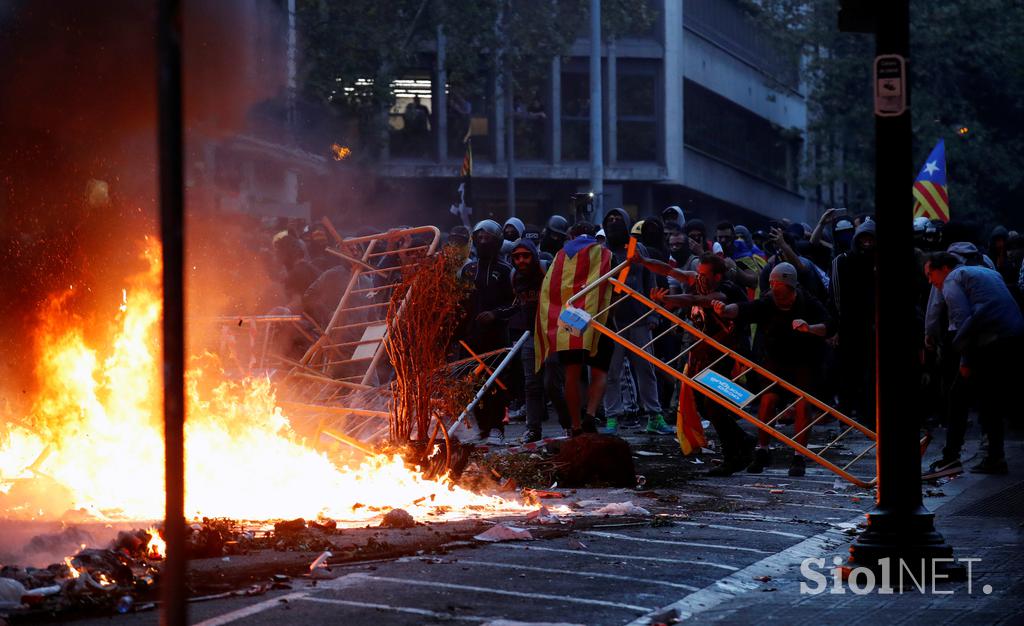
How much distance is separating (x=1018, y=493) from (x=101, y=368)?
6.01 metres

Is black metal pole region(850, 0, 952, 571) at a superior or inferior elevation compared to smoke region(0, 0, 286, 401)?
inferior

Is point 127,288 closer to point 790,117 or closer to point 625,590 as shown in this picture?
point 625,590

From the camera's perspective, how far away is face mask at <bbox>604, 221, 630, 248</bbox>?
15.1 metres

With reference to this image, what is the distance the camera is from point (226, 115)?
12953 millimetres

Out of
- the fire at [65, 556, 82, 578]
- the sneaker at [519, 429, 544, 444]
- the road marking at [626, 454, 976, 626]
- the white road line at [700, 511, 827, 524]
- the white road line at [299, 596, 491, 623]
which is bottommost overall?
the road marking at [626, 454, 976, 626]

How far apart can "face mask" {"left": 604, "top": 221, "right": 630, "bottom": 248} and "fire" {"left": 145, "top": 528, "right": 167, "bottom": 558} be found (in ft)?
26.9

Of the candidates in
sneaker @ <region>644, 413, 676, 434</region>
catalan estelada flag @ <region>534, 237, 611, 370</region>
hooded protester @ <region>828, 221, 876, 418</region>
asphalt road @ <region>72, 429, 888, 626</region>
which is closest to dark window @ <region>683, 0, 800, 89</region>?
hooded protester @ <region>828, 221, 876, 418</region>

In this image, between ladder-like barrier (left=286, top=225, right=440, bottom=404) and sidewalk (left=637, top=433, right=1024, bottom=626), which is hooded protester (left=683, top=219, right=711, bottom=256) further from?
sidewalk (left=637, top=433, right=1024, bottom=626)

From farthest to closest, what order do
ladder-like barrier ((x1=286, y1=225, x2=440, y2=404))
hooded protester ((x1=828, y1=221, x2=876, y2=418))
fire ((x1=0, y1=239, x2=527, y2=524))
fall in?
hooded protester ((x1=828, y1=221, x2=876, y2=418)) < ladder-like barrier ((x1=286, y1=225, x2=440, y2=404)) < fire ((x1=0, y1=239, x2=527, y2=524))

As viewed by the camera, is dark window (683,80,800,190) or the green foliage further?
dark window (683,80,800,190)

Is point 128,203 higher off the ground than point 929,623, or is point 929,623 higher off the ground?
point 128,203

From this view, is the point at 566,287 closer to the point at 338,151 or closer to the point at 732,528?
the point at 732,528

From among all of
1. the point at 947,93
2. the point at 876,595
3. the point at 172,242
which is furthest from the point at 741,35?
the point at 172,242

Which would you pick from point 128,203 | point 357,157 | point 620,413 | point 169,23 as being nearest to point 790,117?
point 357,157
